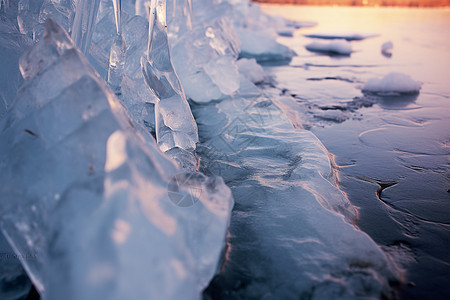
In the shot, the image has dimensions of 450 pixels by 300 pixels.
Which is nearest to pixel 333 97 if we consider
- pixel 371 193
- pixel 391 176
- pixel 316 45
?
pixel 391 176

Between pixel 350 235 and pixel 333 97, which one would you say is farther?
pixel 333 97

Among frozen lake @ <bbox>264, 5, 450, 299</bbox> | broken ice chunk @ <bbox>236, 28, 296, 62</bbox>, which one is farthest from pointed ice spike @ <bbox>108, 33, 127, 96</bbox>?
broken ice chunk @ <bbox>236, 28, 296, 62</bbox>

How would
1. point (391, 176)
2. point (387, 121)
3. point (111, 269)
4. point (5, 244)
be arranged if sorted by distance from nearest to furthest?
point (111, 269) < point (5, 244) < point (391, 176) < point (387, 121)

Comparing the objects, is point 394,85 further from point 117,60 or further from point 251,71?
point 117,60

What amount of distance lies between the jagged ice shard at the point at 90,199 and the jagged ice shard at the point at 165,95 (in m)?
0.91

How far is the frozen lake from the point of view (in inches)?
53.2

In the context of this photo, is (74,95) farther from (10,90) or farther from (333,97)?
(333,97)

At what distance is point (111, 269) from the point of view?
0.76 meters

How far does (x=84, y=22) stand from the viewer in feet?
7.08

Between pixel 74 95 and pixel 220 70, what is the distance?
8.68 ft

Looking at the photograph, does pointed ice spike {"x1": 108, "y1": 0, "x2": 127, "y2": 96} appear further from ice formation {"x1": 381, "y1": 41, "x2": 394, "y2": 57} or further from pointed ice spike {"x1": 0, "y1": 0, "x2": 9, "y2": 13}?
ice formation {"x1": 381, "y1": 41, "x2": 394, "y2": 57}

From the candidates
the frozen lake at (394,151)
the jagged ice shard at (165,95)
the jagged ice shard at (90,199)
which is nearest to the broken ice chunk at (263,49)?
the frozen lake at (394,151)

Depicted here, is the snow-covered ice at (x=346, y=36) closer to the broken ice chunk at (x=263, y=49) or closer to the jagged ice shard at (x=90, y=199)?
the broken ice chunk at (x=263, y=49)

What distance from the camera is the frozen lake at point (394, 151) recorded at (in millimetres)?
1352
